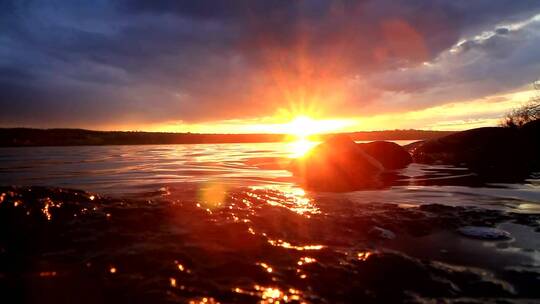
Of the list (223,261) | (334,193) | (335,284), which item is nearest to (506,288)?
(335,284)

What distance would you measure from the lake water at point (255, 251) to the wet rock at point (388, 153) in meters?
9.03

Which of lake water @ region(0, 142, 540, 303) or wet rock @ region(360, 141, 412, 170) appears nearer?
lake water @ region(0, 142, 540, 303)

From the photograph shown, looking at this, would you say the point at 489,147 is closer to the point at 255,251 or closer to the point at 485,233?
the point at 485,233

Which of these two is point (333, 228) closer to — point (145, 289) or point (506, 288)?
point (506, 288)

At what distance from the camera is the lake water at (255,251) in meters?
2.24

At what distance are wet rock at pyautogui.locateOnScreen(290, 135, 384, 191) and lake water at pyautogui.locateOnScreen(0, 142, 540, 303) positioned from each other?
3585 mm

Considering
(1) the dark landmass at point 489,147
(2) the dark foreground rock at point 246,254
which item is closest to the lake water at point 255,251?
(2) the dark foreground rock at point 246,254

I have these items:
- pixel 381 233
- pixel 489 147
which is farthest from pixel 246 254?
pixel 489 147

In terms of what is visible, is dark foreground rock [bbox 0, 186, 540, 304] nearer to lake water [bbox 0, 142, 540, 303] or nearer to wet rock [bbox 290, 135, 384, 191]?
lake water [bbox 0, 142, 540, 303]

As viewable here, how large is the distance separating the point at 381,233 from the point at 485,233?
1.20m

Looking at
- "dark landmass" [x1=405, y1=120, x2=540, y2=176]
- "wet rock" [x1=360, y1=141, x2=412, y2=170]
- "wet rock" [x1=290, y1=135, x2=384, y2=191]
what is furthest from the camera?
"dark landmass" [x1=405, y1=120, x2=540, y2=176]

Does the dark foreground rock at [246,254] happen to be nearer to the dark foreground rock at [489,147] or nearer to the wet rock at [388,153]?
the wet rock at [388,153]

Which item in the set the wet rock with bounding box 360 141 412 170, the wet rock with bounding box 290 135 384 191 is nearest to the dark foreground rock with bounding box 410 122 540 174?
the wet rock with bounding box 360 141 412 170

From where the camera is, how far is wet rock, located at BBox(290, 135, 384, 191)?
8891mm
